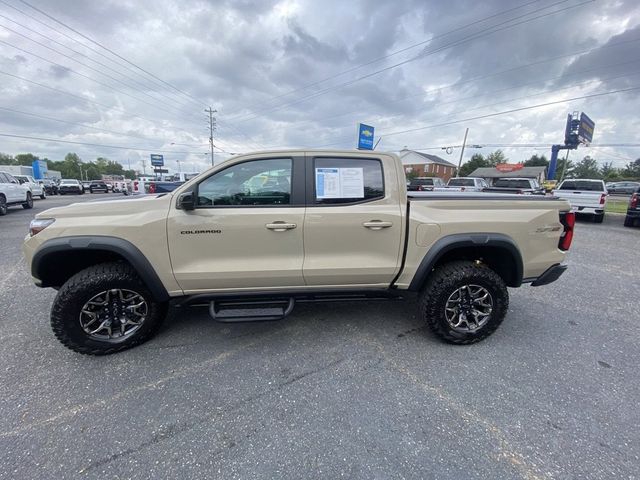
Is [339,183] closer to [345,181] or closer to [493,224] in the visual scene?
[345,181]

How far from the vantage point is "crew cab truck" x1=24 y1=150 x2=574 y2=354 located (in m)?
2.56

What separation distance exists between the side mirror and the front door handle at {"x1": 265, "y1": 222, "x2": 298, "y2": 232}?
2.14 feet

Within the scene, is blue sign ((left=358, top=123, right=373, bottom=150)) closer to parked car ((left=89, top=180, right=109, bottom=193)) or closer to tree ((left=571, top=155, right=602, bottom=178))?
parked car ((left=89, top=180, right=109, bottom=193))

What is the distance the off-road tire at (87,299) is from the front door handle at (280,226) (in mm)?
1273

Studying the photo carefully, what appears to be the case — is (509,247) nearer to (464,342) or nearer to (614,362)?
(464,342)

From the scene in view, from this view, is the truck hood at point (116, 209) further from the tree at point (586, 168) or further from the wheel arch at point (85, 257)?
the tree at point (586, 168)

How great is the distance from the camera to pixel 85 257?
2.75 metres

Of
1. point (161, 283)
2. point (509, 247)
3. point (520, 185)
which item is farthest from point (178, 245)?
point (520, 185)

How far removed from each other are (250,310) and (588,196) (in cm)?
1370

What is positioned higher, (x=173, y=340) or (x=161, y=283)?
(x=161, y=283)

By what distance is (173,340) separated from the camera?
2.96m

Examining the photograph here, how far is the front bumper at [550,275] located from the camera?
3.00m

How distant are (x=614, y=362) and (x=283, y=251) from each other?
3.15 m

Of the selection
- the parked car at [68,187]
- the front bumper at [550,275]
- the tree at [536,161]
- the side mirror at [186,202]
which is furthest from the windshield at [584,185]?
the tree at [536,161]
